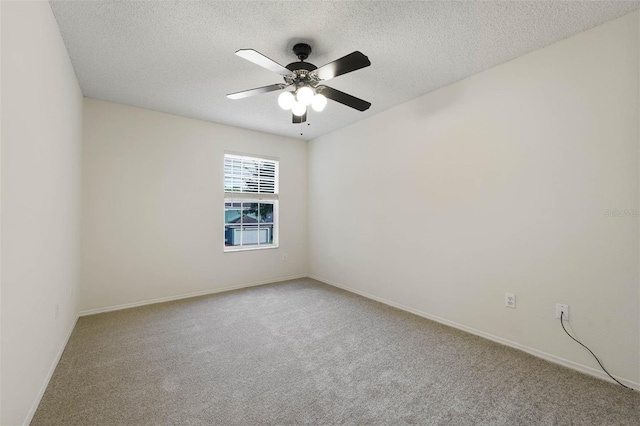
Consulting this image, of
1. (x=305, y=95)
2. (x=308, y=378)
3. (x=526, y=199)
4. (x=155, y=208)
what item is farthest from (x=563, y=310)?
(x=155, y=208)

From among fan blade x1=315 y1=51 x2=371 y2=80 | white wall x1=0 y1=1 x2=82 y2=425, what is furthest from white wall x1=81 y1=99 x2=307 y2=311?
fan blade x1=315 y1=51 x2=371 y2=80

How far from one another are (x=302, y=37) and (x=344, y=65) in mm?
547

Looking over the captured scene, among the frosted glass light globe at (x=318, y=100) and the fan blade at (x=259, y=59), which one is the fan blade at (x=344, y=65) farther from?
the fan blade at (x=259, y=59)

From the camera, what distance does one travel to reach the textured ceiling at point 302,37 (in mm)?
1877

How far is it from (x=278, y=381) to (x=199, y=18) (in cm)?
263

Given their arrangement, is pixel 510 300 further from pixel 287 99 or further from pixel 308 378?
pixel 287 99

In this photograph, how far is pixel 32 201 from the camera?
5.25 feet

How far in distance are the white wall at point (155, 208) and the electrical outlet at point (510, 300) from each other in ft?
11.0

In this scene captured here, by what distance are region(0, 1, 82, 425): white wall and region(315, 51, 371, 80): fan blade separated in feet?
5.29

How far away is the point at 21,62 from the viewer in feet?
4.73

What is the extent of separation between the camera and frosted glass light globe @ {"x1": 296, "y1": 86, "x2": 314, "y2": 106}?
2.11 metres

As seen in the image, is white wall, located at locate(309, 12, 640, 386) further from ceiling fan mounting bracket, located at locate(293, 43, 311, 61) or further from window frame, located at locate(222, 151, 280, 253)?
window frame, located at locate(222, 151, 280, 253)

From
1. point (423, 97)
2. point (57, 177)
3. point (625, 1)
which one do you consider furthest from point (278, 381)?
point (625, 1)

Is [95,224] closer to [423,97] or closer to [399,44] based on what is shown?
[399,44]
